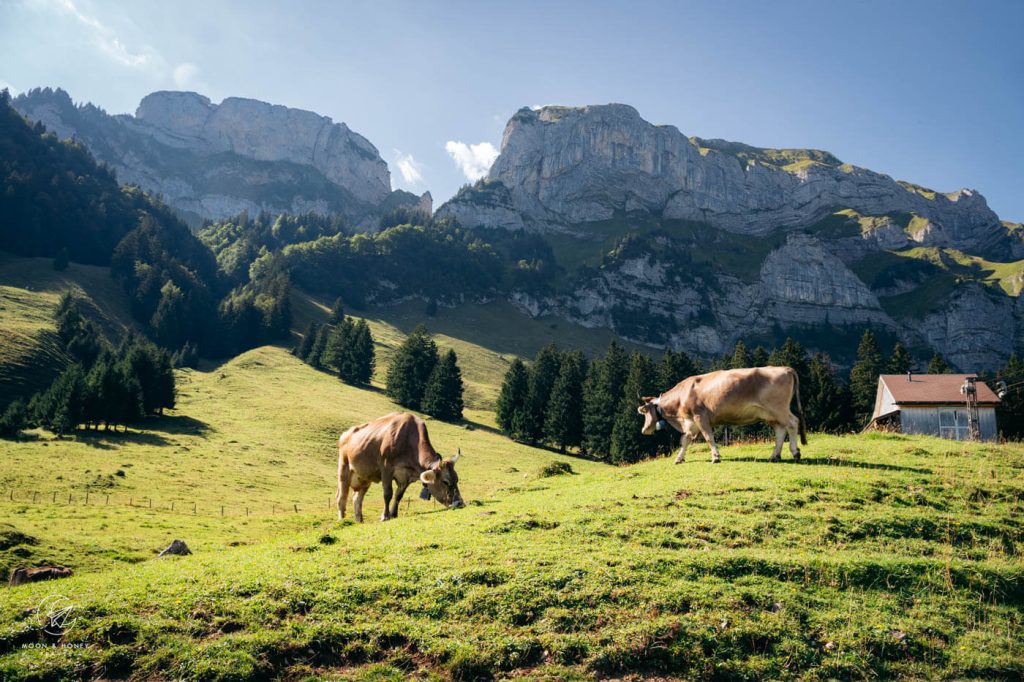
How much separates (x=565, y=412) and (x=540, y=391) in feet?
26.4

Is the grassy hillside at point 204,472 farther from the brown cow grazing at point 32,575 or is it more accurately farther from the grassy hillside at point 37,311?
the grassy hillside at point 37,311

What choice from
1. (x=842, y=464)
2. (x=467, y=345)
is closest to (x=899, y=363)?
(x=842, y=464)

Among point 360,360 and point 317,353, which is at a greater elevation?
point 317,353

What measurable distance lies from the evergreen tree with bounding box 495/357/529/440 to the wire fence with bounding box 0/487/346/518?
48348 mm

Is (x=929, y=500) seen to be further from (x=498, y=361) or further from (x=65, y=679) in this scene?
(x=498, y=361)

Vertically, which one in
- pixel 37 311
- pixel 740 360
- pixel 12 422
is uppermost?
pixel 37 311

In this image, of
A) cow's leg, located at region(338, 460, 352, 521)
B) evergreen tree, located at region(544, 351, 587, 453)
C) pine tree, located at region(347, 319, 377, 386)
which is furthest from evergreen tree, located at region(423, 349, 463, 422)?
cow's leg, located at region(338, 460, 352, 521)

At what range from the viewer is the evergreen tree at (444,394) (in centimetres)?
9388

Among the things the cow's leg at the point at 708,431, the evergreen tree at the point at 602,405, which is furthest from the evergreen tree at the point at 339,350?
the cow's leg at the point at 708,431

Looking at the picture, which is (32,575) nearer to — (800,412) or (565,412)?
(800,412)

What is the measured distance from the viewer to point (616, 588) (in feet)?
31.6

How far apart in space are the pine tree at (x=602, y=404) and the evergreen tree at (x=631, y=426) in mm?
2068

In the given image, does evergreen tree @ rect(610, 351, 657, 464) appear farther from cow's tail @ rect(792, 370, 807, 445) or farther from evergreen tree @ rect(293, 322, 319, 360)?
evergreen tree @ rect(293, 322, 319, 360)

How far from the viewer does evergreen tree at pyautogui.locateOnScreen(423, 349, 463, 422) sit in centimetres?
9388
